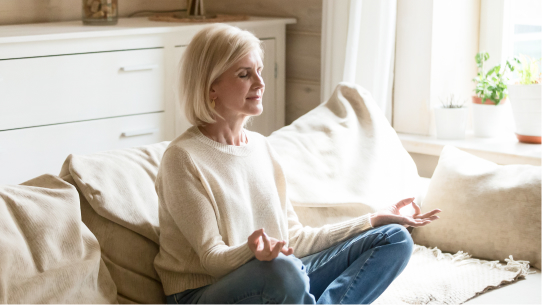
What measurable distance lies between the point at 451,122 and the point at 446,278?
929 mm

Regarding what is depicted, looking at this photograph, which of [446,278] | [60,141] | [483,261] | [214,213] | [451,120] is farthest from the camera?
[451,120]

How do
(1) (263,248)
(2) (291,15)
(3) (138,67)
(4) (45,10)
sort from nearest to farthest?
(1) (263,248) → (3) (138,67) → (4) (45,10) → (2) (291,15)

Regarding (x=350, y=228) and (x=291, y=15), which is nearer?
(x=350, y=228)

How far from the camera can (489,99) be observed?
8.27 feet

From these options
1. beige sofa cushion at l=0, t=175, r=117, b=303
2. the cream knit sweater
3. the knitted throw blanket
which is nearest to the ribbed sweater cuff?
the cream knit sweater

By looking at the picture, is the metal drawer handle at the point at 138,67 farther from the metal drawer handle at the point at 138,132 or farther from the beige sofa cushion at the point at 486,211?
the beige sofa cushion at the point at 486,211

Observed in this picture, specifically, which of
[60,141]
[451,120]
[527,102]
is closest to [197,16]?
[60,141]

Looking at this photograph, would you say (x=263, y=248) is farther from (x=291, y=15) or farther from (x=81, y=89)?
(x=291, y=15)

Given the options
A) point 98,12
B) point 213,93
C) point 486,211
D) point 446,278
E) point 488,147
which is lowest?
point 446,278

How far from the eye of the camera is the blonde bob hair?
137cm

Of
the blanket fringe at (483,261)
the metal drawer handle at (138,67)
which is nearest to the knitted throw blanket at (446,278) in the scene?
the blanket fringe at (483,261)

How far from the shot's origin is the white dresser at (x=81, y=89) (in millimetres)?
2115

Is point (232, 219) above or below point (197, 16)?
below

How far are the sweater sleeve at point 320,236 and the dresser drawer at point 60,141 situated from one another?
3.48 ft
